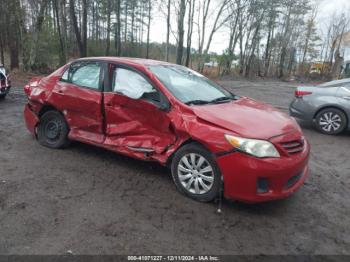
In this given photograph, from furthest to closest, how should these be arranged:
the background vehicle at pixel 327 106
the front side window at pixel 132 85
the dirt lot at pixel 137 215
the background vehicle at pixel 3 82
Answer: the background vehicle at pixel 3 82, the background vehicle at pixel 327 106, the front side window at pixel 132 85, the dirt lot at pixel 137 215

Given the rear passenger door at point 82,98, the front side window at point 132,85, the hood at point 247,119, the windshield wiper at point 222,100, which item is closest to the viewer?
the hood at point 247,119

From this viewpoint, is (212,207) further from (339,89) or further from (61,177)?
(339,89)

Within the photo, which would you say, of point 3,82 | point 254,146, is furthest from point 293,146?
point 3,82

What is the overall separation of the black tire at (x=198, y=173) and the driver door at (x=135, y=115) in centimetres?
23

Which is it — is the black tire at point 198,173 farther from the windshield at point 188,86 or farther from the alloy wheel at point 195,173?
the windshield at point 188,86

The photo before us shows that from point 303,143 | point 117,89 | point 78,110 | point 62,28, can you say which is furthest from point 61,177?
point 62,28

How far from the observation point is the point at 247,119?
3.47 meters

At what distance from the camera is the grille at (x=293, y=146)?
10.8ft

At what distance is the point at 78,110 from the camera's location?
4.50 m

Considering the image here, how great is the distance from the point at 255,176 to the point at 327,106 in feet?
16.5

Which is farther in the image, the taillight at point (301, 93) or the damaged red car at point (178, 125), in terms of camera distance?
the taillight at point (301, 93)

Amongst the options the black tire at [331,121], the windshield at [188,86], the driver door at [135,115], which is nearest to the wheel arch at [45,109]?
the driver door at [135,115]

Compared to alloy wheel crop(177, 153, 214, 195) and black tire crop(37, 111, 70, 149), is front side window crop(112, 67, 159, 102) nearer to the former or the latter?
alloy wheel crop(177, 153, 214, 195)

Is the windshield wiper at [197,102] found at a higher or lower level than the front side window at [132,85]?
lower
